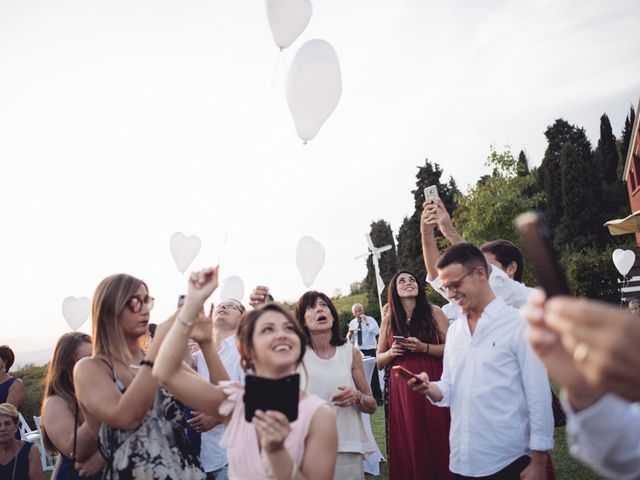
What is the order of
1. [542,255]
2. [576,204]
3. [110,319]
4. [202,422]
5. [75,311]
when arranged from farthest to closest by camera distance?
1. [576,204]
2. [75,311]
3. [202,422]
4. [110,319]
5. [542,255]

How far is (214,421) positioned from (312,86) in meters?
3.02

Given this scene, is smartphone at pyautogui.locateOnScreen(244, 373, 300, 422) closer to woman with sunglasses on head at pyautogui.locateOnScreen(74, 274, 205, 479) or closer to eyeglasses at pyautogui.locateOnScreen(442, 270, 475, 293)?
woman with sunglasses on head at pyautogui.locateOnScreen(74, 274, 205, 479)

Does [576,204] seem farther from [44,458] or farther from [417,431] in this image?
[417,431]

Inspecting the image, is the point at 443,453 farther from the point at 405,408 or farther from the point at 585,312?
the point at 585,312

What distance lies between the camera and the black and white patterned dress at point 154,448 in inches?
101

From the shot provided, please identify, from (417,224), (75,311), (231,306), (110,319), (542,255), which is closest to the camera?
(542,255)

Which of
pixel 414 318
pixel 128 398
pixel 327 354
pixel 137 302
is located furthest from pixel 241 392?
pixel 414 318

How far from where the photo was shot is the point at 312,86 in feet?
14.0

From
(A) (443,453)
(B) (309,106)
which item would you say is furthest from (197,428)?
(B) (309,106)

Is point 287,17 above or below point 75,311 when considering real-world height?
above

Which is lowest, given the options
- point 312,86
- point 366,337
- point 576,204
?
point 366,337

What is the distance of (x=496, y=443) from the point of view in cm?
308

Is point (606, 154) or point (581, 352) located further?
point (606, 154)

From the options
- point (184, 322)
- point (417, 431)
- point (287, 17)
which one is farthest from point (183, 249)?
point (184, 322)
